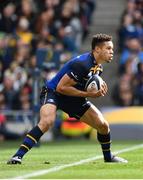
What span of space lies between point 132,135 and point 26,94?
2.98m

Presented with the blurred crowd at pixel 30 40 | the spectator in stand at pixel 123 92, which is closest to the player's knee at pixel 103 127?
the blurred crowd at pixel 30 40

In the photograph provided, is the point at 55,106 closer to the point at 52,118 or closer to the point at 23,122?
the point at 52,118

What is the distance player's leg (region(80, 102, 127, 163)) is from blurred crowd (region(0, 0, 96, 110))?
10196mm

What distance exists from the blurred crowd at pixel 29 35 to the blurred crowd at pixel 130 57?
4.29 ft

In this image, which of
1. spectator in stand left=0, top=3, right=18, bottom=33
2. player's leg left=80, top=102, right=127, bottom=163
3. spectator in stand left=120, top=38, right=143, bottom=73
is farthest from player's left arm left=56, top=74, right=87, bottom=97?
spectator in stand left=0, top=3, right=18, bottom=33

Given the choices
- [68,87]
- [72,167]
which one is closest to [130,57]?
[68,87]

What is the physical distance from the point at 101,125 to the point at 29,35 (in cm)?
1290

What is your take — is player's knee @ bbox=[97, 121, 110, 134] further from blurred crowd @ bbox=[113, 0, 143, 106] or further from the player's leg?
blurred crowd @ bbox=[113, 0, 143, 106]

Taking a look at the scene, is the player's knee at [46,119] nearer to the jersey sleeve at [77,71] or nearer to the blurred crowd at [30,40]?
the jersey sleeve at [77,71]

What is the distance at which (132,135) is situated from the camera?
2267 cm

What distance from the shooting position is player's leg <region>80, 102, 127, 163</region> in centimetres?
1325

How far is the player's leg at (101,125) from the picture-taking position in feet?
43.5

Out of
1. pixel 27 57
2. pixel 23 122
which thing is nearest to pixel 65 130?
pixel 23 122

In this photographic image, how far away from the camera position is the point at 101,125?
43.5 ft
